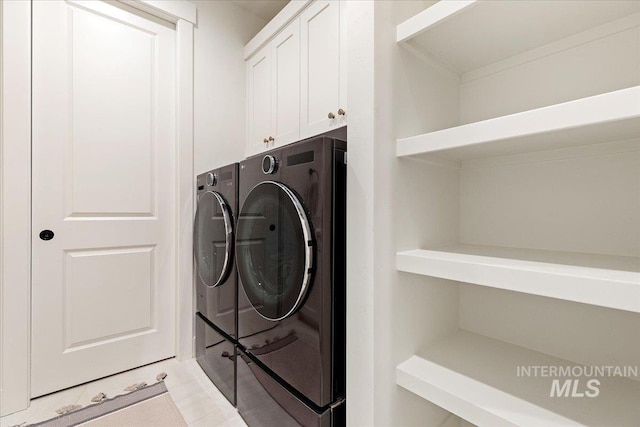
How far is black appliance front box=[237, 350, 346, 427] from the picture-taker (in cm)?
106

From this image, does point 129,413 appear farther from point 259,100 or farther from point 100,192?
point 259,100

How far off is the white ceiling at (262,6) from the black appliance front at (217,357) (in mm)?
2330

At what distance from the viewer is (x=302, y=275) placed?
3.48 ft

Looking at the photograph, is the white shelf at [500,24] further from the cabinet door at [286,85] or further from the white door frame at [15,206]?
the white door frame at [15,206]

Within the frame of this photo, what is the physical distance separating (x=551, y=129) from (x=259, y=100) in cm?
194

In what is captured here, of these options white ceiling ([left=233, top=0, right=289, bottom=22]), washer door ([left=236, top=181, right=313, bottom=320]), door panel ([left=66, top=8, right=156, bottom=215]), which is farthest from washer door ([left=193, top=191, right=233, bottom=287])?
white ceiling ([left=233, top=0, right=289, bottom=22])

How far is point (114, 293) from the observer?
6.25 ft

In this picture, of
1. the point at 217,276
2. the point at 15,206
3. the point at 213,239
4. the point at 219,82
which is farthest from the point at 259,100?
the point at 15,206

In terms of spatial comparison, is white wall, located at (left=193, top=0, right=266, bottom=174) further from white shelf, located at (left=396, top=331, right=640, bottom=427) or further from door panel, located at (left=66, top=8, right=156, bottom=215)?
white shelf, located at (left=396, top=331, right=640, bottom=427)

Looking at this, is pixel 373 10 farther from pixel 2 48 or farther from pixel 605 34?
pixel 2 48

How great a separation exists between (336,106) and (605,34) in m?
1.03

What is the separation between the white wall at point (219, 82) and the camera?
219 cm

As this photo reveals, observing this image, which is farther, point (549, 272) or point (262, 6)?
point (262, 6)

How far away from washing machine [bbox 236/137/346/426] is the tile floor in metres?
0.35
